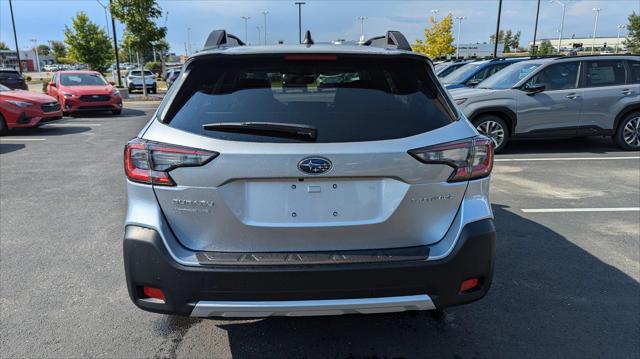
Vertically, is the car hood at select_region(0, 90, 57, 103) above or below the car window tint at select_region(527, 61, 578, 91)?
below

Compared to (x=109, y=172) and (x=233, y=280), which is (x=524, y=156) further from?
(x=233, y=280)

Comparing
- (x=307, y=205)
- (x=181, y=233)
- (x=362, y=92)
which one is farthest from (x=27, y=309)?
(x=362, y=92)

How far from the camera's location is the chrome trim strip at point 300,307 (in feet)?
7.60

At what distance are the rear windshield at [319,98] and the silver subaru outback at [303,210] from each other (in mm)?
11

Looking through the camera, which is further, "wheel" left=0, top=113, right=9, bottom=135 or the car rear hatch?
"wheel" left=0, top=113, right=9, bottom=135

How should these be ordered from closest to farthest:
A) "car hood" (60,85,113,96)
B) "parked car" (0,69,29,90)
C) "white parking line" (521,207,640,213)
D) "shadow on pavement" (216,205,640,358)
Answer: "shadow on pavement" (216,205,640,358) → "white parking line" (521,207,640,213) → "car hood" (60,85,113,96) → "parked car" (0,69,29,90)

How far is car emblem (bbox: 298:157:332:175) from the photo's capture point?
2.26 m

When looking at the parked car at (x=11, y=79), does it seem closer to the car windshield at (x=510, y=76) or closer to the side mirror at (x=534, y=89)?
the car windshield at (x=510, y=76)

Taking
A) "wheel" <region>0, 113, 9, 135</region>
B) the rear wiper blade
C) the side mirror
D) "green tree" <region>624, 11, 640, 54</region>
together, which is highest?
"green tree" <region>624, 11, 640, 54</region>

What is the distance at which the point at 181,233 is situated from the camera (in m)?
2.38

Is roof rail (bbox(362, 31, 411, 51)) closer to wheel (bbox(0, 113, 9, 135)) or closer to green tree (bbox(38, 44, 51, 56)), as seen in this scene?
wheel (bbox(0, 113, 9, 135))

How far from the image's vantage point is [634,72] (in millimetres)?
9898

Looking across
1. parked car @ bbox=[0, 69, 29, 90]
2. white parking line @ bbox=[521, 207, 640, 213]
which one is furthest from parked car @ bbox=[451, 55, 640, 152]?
parked car @ bbox=[0, 69, 29, 90]

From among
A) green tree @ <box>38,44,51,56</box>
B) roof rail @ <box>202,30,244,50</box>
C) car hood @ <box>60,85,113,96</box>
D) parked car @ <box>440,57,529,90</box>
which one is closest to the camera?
roof rail @ <box>202,30,244,50</box>
